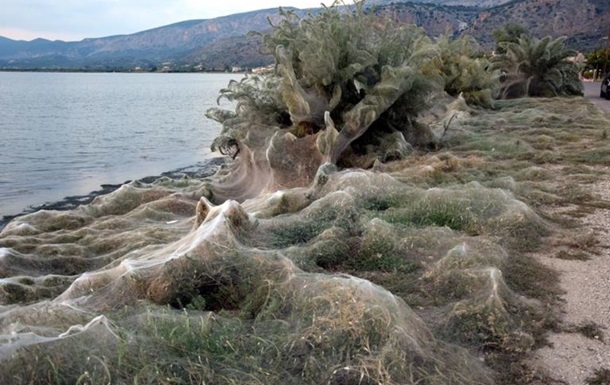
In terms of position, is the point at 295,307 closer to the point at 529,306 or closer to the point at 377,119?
the point at 529,306

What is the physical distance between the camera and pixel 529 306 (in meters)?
3.85

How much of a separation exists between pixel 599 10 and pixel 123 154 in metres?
68.9

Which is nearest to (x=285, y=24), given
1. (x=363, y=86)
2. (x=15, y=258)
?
(x=363, y=86)

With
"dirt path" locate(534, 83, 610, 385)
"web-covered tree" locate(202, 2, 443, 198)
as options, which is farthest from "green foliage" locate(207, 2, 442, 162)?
"dirt path" locate(534, 83, 610, 385)

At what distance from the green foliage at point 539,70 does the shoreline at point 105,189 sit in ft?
40.9

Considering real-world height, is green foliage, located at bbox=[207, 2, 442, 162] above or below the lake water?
above

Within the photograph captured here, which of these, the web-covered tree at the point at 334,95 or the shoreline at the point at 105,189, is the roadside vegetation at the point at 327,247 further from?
the shoreline at the point at 105,189

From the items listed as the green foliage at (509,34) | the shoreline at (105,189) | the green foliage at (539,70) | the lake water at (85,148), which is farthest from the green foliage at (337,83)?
the green foliage at (509,34)

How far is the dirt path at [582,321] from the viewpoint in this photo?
3.20 meters

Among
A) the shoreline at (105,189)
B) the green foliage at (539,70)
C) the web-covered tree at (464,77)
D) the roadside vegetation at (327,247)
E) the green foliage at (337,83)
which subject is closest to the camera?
the roadside vegetation at (327,247)

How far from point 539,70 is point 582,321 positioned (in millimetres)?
21342

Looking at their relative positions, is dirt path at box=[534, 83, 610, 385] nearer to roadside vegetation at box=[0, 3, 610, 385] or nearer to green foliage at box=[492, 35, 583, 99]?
roadside vegetation at box=[0, 3, 610, 385]

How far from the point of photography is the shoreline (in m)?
12.7

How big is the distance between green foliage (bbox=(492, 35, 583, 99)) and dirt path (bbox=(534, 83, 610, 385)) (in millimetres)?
18918
